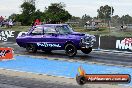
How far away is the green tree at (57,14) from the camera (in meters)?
53.3

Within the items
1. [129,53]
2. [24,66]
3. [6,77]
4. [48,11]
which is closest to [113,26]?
[48,11]

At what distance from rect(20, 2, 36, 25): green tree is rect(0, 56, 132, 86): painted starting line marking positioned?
137 ft

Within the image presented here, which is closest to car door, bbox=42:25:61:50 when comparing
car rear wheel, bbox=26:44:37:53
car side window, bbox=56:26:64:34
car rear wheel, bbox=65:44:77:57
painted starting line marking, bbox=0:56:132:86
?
car side window, bbox=56:26:64:34

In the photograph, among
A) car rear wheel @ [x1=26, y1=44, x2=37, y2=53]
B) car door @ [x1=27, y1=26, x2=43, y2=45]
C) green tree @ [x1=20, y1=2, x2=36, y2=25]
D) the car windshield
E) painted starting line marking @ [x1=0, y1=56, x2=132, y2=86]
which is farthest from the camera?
green tree @ [x1=20, y1=2, x2=36, y2=25]

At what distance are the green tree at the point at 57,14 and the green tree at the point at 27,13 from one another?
516 centimetres

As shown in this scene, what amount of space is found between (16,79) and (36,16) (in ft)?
154

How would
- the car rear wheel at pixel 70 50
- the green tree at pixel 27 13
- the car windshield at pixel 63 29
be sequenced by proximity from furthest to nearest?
the green tree at pixel 27 13
the car windshield at pixel 63 29
the car rear wheel at pixel 70 50

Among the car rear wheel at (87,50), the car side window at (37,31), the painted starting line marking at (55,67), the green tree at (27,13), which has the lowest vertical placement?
the painted starting line marking at (55,67)

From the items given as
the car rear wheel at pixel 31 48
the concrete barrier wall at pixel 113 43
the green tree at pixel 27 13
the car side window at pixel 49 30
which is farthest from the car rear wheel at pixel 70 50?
the green tree at pixel 27 13

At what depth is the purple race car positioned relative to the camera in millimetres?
20016

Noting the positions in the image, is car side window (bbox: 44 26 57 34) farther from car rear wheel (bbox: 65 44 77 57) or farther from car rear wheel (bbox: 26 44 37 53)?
car rear wheel (bbox: 65 44 77 57)

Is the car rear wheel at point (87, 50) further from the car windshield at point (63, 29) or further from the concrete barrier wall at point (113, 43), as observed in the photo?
the concrete barrier wall at point (113, 43)

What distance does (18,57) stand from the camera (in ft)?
67.2

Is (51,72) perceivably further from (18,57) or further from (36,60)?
(18,57)
